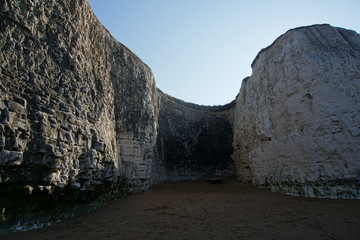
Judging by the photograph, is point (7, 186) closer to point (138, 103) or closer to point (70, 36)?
point (70, 36)

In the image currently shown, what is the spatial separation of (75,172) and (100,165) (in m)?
1.36

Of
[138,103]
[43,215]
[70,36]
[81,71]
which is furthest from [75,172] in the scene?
[138,103]

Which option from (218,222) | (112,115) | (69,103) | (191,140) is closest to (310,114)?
(218,222)

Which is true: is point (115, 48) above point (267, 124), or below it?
above

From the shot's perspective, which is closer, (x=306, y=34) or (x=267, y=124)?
(x=306, y=34)

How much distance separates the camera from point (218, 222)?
19.4 ft

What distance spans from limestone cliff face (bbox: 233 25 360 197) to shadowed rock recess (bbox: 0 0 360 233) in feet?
0.12

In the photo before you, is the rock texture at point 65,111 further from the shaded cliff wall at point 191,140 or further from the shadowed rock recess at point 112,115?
the shaded cliff wall at point 191,140

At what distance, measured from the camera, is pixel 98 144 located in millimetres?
7305

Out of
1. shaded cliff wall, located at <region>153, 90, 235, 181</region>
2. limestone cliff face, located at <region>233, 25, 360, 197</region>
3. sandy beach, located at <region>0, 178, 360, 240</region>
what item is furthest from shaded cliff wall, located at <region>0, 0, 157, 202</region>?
shaded cliff wall, located at <region>153, 90, 235, 181</region>

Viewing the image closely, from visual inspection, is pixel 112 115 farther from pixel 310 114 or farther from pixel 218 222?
pixel 310 114

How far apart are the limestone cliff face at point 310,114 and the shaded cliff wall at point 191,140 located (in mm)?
7020

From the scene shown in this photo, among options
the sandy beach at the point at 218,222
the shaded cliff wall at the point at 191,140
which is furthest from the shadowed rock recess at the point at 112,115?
the shaded cliff wall at the point at 191,140

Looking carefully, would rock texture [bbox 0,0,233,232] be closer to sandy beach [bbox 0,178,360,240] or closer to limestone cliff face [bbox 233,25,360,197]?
sandy beach [bbox 0,178,360,240]
